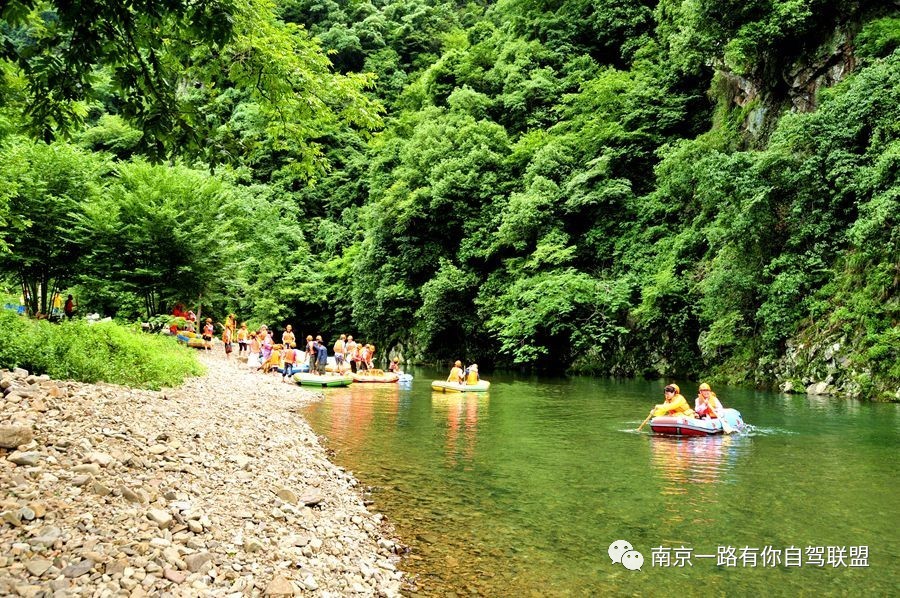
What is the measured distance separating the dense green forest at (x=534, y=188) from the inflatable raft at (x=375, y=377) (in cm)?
722

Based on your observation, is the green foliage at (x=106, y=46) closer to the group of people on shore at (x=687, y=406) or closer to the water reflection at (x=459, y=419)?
the water reflection at (x=459, y=419)

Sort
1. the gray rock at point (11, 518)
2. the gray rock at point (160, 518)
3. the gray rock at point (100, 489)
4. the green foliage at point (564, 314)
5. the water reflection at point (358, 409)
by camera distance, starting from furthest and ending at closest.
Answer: the green foliage at point (564, 314), the water reflection at point (358, 409), the gray rock at point (100, 489), the gray rock at point (160, 518), the gray rock at point (11, 518)

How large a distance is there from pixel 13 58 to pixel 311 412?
38.1ft

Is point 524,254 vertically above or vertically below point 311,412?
above

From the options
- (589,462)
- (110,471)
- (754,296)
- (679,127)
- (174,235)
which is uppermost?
(679,127)

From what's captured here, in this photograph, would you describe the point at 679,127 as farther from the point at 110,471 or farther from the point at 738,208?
the point at 110,471

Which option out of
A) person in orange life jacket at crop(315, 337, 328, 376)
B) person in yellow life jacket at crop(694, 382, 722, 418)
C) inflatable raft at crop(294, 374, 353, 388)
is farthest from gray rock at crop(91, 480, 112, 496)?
person in orange life jacket at crop(315, 337, 328, 376)

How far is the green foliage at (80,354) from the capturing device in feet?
28.7

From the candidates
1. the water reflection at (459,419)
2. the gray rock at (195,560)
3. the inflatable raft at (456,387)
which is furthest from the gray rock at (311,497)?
the inflatable raft at (456,387)

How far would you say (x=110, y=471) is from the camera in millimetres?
5535

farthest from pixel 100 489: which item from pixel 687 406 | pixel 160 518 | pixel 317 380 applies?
pixel 317 380

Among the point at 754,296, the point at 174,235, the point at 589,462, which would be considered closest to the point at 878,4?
the point at 754,296

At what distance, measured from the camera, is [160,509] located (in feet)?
16.4

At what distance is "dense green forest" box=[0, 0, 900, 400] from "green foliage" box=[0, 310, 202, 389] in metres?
2.93
